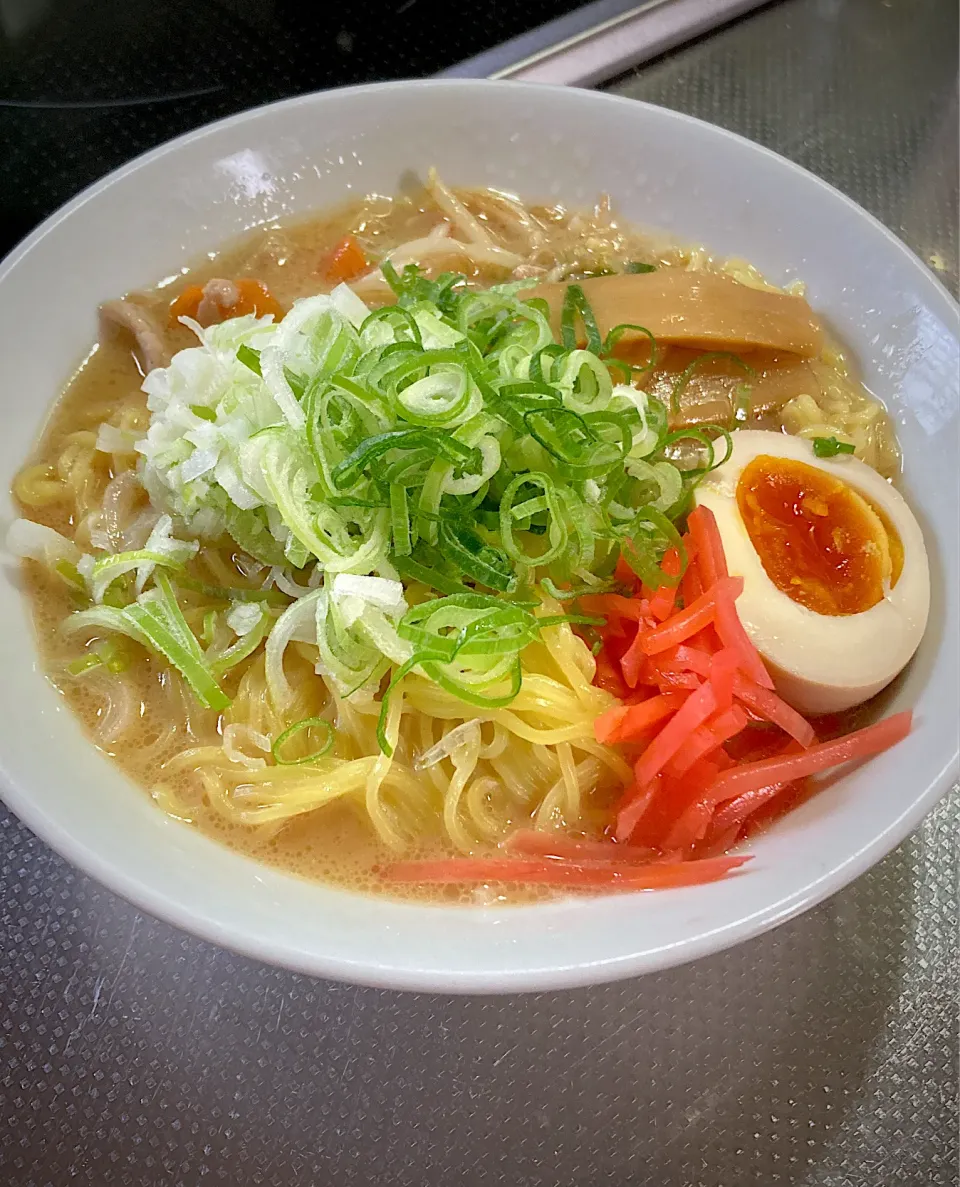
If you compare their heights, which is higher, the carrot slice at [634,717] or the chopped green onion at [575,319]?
the chopped green onion at [575,319]

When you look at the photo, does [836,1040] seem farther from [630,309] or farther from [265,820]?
[630,309]

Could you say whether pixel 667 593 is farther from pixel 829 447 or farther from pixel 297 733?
pixel 297 733

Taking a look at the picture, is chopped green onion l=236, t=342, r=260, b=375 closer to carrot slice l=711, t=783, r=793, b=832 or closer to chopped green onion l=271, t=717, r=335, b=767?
chopped green onion l=271, t=717, r=335, b=767

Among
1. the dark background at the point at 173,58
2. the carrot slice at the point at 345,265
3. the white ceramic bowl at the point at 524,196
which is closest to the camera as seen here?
the white ceramic bowl at the point at 524,196

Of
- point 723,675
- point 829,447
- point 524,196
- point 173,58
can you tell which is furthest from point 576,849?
point 173,58

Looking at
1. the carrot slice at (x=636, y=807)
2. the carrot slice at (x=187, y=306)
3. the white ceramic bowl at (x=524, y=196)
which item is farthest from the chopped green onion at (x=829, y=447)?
the carrot slice at (x=187, y=306)

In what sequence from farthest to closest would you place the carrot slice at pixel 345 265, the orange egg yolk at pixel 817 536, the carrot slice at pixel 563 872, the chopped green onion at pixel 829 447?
the carrot slice at pixel 345 265
the chopped green onion at pixel 829 447
the orange egg yolk at pixel 817 536
the carrot slice at pixel 563 872

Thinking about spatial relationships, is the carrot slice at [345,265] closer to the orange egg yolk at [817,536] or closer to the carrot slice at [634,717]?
the orange egg yolk at [817,536]
